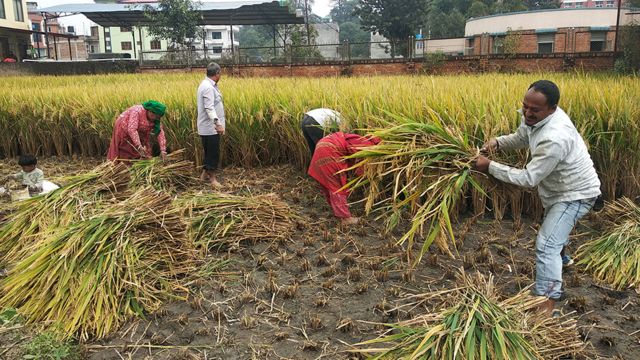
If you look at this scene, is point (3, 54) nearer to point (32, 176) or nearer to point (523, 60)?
point (523, 60)

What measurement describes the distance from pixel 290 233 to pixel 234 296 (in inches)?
37.5

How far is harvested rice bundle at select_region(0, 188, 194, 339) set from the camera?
2854 millimetres

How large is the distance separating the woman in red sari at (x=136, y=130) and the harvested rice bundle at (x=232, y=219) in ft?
4.00

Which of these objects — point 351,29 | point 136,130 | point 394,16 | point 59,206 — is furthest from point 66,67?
point 351,29

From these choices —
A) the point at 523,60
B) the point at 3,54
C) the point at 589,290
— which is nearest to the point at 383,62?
the point at 523,60

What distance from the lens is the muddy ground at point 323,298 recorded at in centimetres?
264

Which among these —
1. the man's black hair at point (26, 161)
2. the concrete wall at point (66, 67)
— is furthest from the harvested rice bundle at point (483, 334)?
the concrete wall at point (66, 67)

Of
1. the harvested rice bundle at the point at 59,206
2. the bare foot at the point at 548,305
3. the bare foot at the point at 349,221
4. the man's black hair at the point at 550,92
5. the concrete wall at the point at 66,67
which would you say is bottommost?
the bare foot at the point at 548,305

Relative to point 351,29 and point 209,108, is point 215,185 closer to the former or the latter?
point 209,108

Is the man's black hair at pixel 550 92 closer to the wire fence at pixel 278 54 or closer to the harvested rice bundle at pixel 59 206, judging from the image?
the harvested rice bundle at pixel 59 206

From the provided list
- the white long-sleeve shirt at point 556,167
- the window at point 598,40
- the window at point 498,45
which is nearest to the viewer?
the white long-sleeve shirt at point 556,167

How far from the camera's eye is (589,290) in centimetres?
314

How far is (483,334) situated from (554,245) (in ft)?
3.10

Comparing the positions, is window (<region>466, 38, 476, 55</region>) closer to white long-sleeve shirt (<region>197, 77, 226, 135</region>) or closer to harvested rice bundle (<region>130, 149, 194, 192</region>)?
white long-sleeve shirt (<region>197, 77, 226, 135</region>)
